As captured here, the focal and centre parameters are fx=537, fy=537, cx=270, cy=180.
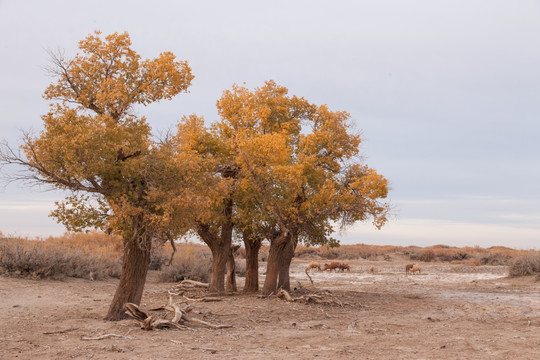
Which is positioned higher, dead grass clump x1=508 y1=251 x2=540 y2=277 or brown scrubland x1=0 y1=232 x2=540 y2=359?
dead grass clump x1=508 y1=251 x2=540 y2=277

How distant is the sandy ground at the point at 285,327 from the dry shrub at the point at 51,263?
26.2 inches

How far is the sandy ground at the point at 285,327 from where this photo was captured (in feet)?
31.6

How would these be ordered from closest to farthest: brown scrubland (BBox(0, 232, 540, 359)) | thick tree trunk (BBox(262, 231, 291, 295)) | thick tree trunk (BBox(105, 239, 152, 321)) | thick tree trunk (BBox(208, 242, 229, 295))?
1. brown scrubland (BBox(0, 232, 540, 359))
2. thick tree trunk (BBox(105, 239, 152, 321))
3. thick tree trunk (BBox(262, 231, 291, 295))
4. thick tree trunk (BBox(208, 242, 229, 295))

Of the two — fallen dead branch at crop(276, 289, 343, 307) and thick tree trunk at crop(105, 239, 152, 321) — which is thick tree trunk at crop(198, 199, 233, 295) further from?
thick tree trunk at crop(105, 239, 152, 321)

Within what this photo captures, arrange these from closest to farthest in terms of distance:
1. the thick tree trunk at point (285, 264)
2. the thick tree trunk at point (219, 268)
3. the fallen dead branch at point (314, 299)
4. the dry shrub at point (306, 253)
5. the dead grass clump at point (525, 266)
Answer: the fallen dead branch at point (314, 299) < the thick tree trunk at point (285, 264) < the thick tree trunk at point (219, 268) < the dead grass clump at point (525, 266) < the dry shrub at point (306, 253)

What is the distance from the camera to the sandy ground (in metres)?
9.64

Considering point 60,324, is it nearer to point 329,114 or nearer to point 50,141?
point 50,141

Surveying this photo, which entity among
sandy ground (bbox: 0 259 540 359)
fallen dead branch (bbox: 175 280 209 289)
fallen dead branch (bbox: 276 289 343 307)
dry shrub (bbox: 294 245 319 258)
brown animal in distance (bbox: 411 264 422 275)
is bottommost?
sandy ground (bbox: 0 259 540 359)

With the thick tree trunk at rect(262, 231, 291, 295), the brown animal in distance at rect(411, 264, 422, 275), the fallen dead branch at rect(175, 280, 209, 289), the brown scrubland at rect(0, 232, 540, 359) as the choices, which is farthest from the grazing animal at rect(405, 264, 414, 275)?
the thick tree trunk at rect(262, 231, 291, 295)

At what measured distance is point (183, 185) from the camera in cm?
1221

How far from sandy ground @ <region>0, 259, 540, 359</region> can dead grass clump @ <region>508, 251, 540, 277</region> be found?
22.1ft

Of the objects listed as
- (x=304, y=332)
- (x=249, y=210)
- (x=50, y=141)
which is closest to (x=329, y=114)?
(x=249, y=210)

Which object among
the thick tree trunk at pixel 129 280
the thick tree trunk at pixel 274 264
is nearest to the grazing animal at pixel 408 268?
the thick tree trunk at pixel 274 264

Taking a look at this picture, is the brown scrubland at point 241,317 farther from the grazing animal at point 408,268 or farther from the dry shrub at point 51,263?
the grazing animal at point 408,268
